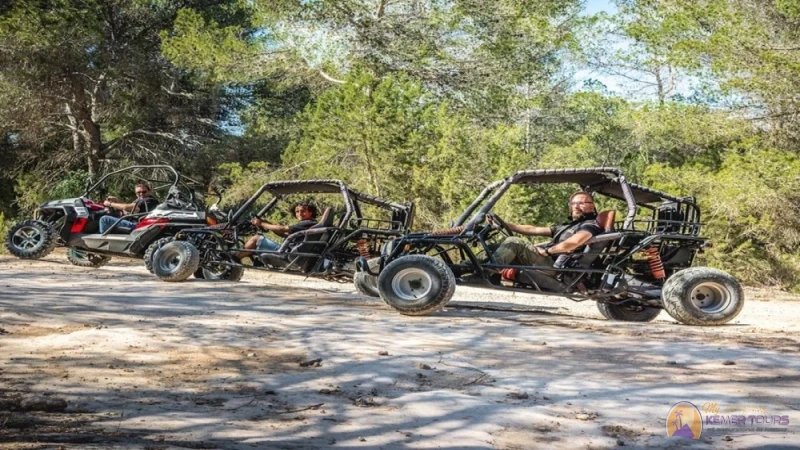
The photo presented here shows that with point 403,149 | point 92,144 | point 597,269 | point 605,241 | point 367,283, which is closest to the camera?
point 605,241

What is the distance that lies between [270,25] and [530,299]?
10978 millimetres

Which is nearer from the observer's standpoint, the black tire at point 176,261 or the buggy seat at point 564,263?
the buggy seat at point 564,263

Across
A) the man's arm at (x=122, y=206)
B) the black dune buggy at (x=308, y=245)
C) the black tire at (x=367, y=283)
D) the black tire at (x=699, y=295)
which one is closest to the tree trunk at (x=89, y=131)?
the man's arm at (x=122, y=206)

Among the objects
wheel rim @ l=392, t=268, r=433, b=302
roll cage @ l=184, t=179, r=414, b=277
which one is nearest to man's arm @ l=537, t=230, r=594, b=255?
wheel rim @ l=392, t=268, r=433, b=302

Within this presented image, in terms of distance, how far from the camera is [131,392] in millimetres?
5395

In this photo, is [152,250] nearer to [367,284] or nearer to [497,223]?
[367,284]

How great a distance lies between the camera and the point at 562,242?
29.4 feet

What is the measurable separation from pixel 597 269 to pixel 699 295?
109 cm

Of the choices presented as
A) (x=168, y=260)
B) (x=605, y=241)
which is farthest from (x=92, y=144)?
(x=605, y=241)

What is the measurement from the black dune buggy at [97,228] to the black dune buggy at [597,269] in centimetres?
447

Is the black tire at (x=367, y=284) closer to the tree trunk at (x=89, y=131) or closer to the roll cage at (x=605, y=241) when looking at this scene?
the roll cage at (x=605, y=241)

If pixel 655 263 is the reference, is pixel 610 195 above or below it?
above

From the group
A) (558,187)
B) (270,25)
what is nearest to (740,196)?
(558,187)

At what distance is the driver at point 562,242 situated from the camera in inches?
350
